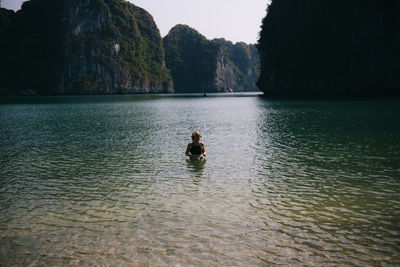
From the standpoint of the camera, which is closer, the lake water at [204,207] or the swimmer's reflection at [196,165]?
the lake water at [204,207]

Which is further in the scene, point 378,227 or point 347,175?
point 347,175

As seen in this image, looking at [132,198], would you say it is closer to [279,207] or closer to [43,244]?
[43,244]

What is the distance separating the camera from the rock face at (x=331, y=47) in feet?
272

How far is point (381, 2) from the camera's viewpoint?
81.7m

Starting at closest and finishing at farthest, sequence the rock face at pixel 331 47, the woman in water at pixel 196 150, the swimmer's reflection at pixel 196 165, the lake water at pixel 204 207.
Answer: the lake water at pixel 204 207, the swimmer's reflection at pixel 196 165, the woman in water at pixel 196 150, the rock face at pixel 331 47

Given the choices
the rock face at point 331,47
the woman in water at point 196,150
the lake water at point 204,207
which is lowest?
the lake water at point 204,207

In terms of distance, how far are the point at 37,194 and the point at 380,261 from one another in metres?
10.9

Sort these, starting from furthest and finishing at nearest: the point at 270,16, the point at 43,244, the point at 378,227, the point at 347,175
A: the point at 270,16 → the point at 347,175 → the point at 378,227 → the point at 43,244

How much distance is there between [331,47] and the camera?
327 ft

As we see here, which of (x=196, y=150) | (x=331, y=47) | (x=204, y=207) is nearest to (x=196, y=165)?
(x=196, y=150)

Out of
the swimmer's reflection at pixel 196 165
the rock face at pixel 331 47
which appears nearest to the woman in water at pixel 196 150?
the swimmer's reflection at pixel 196 165

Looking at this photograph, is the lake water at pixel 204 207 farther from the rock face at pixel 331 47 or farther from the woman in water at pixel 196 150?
the rock face at pixel 331 47

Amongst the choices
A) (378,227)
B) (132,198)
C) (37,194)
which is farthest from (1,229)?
(378,227)

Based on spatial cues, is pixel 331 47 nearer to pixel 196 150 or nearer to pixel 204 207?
pixel 196 150
